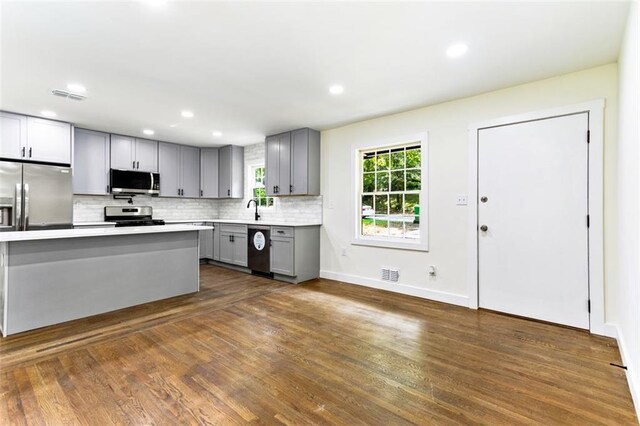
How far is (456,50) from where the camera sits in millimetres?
2436

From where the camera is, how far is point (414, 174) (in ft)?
13.0

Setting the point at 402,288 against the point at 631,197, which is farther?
the point at 402,288

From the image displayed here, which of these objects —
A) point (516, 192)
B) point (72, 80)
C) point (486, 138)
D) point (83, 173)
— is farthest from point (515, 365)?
point (83, 173)

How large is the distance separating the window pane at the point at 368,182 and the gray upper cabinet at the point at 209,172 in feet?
11.3

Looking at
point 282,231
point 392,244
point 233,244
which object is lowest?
point 233,244

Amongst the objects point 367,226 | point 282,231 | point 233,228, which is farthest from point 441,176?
point 233,228

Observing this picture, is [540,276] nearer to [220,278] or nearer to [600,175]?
→ [600,175]

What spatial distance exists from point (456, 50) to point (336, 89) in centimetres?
124

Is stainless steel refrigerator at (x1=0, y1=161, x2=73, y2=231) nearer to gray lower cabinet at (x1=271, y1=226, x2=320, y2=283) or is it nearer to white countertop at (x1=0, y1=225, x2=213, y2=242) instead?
white countertop at (x1=0, y1=225, x2=213, y2=242)

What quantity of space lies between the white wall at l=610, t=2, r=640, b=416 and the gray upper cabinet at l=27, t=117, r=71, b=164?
629 centimetres

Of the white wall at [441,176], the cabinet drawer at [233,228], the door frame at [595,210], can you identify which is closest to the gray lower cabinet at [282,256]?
the white wall at [441,176]

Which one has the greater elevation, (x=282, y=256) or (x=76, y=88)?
(x=76, y=88)

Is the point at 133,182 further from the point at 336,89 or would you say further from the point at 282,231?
the point at 336,89

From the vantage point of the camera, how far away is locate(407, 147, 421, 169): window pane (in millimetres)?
3951
